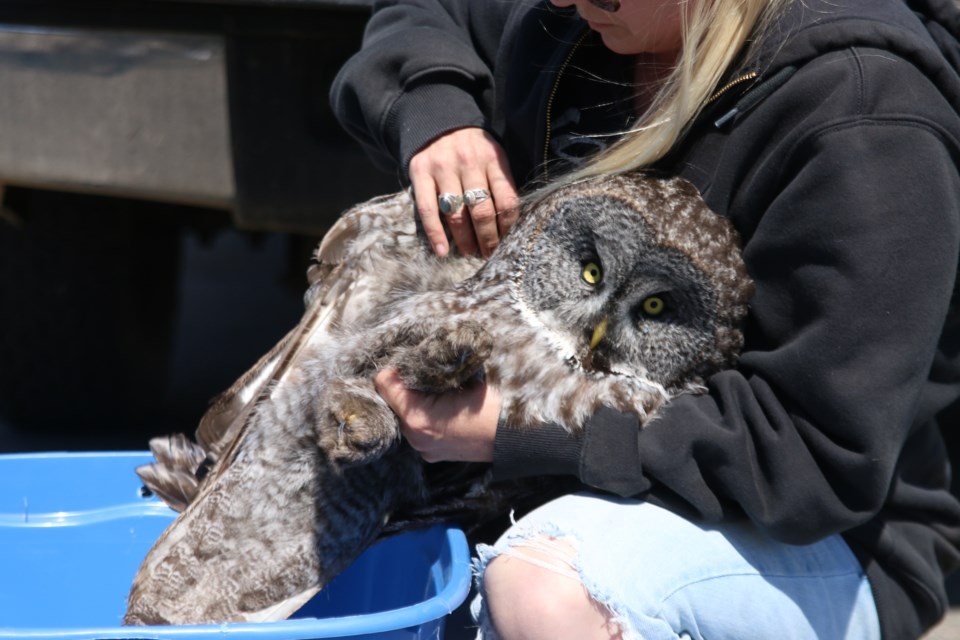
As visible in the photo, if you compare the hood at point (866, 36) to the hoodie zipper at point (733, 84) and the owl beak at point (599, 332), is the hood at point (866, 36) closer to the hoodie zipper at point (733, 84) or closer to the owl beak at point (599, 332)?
the hoodie zipper at point (733, 84)

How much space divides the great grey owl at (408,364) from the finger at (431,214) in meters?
0.03

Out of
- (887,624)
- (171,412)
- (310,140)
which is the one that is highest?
(310,140)

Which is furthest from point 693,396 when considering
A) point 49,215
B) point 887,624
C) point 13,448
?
point 13,448

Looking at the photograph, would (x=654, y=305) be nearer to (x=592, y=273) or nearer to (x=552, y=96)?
(x=592, y=273)

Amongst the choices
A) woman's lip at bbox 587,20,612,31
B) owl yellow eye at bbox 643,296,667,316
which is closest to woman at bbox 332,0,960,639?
woman's lip at bbox 587,20,612,31

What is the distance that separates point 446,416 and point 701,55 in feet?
1.69

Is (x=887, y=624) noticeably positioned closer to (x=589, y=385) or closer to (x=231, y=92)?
(x=589, y=385)

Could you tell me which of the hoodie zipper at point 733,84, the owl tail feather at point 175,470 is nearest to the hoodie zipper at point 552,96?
the hoodie zipper at point 733,84

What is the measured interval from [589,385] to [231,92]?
968 millimetres

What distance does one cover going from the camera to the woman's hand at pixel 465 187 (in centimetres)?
147

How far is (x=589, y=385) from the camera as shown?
4.35 ft

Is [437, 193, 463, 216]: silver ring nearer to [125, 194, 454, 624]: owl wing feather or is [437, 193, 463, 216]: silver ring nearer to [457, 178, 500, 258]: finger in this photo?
[457, 178, 500, 258]: finger

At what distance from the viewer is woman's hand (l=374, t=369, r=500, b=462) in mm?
1289

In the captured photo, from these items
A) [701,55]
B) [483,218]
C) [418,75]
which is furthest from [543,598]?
[418,75]
